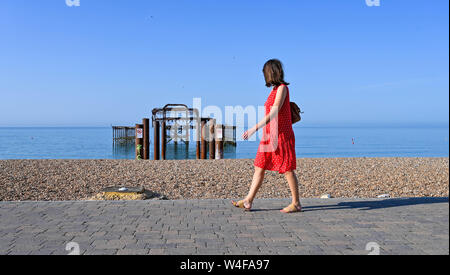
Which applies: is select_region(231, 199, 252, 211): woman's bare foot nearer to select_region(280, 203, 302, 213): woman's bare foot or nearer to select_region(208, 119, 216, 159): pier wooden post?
select_region(280, 203, 302, 213): woman's bare foot

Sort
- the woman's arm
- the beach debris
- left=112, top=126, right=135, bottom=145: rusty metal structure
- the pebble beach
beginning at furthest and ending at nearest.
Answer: left=112, top=126, right=135, bottom=145: rusty metal structure < the pebble beach < the beach debris < the woman's arm

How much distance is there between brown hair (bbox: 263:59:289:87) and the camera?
4.77 metres

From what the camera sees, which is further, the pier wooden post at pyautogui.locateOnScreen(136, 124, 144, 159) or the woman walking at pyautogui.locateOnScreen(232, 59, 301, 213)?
the pier wooden post at pyautogui.locateOnScreen(136, 124, 144, 159)

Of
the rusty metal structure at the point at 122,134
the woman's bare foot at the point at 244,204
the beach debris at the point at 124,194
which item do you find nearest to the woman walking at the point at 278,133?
the woman's bare foot at the point at 244,204

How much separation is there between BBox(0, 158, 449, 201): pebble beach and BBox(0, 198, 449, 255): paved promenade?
2.30 meters

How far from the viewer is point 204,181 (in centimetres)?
957

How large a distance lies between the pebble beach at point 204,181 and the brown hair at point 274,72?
11.4 ft

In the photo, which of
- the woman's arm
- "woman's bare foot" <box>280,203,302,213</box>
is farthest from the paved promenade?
the woman's arm

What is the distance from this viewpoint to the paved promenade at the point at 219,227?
3414mm

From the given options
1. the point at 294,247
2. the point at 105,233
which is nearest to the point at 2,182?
the point at 105,233

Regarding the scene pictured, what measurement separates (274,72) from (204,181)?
17.2 feet
